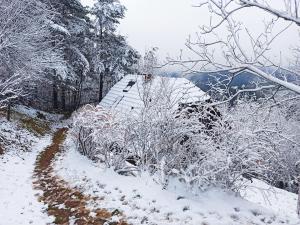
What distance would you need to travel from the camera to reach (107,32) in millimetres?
38281

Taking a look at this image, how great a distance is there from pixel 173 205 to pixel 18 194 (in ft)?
16.0

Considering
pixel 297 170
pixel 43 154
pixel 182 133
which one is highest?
pixel 182 133

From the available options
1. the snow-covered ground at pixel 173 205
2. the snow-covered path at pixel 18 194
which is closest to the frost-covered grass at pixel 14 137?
the snow-covered path at pixel 18 194

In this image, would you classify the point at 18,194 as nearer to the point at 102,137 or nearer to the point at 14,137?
the point at 102,137

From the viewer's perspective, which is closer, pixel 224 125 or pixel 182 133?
pixel 182 133

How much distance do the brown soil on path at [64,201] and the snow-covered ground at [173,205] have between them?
34cm

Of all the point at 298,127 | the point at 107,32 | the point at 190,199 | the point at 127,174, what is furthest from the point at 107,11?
the point at 190,199

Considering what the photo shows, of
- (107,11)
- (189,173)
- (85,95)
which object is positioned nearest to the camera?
(189,173)

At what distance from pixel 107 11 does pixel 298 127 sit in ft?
68.5

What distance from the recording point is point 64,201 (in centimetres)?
996

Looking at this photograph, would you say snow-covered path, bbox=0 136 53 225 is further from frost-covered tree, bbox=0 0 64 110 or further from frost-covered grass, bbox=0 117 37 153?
frost-covered tree, bbox=0 0 64 110

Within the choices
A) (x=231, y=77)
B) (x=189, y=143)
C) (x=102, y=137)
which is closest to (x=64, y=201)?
(x=102, y=137)

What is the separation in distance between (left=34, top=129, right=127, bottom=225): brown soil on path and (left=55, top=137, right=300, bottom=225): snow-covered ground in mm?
344

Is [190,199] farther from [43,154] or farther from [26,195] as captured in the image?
[43,154]
